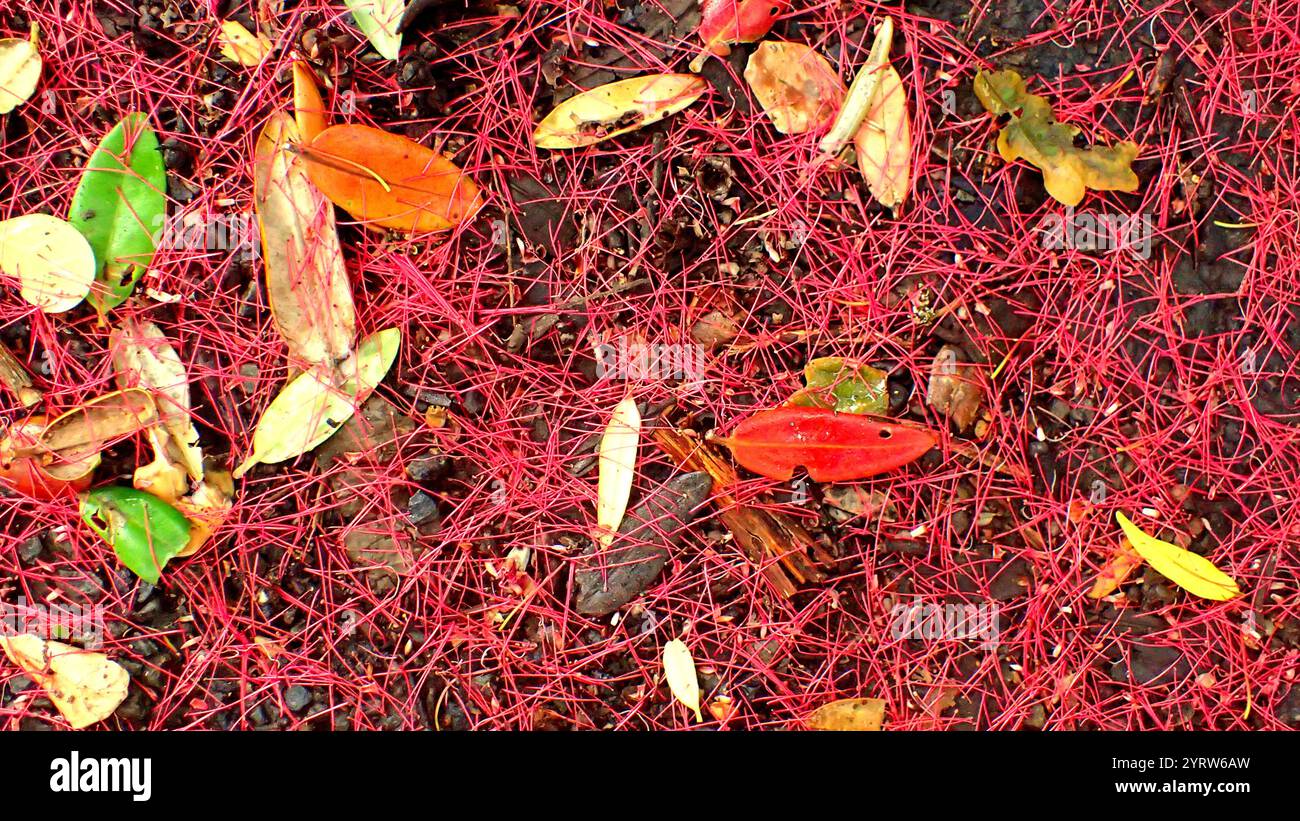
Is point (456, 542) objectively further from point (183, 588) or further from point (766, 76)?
point (766, 76)

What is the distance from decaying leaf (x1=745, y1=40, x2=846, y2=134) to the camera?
57.4 inches

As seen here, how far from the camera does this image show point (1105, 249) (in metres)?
1.48

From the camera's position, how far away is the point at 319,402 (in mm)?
1451

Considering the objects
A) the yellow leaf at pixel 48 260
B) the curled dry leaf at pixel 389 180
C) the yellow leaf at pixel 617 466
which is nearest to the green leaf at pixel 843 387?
the yellow leaf at pixel 617 466

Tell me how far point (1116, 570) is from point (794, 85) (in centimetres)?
101

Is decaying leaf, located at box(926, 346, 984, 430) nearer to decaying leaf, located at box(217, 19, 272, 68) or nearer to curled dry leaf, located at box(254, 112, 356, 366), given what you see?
curled dry leaf, located at box(254, 112, 356, 366)

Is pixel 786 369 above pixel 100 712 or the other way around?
above

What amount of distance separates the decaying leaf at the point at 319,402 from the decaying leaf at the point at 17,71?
0.67 metres

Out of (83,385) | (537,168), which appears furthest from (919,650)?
(83,385)

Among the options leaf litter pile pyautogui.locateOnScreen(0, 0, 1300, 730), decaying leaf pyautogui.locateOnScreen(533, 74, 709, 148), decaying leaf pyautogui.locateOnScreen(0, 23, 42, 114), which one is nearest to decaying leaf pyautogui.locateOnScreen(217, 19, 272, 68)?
leaf litter pile pyautogui.locateOnScreen(0, 0, 1300, 730)

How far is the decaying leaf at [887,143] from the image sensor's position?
1457 mm

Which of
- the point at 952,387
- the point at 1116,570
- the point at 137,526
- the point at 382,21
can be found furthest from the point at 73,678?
the point at 1116,570

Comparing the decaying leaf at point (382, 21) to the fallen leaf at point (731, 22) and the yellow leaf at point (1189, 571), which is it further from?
the yellow leaf at point (1189, 571)

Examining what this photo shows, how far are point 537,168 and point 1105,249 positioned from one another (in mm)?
990
